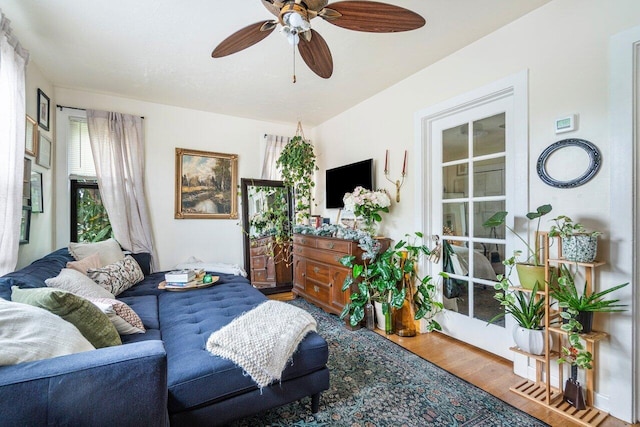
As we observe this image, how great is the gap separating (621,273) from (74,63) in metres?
4.39

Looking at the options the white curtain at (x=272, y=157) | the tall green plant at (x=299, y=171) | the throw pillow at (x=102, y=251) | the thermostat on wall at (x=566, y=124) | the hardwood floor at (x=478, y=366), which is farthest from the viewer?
the white curtain at (x=272, y=157)

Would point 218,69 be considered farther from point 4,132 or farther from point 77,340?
point 77,340

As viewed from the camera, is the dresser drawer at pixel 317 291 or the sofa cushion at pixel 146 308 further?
the dresser drawer at pixel 317 291

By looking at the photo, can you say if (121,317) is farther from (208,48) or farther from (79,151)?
(79,151)

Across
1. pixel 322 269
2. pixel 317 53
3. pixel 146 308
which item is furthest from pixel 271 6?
pixel 322 269

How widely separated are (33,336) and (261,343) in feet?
2.82

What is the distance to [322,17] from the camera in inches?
58.6

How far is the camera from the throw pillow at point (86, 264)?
2212 mm

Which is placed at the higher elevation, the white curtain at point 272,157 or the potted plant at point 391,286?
the white curtain at point 272,157

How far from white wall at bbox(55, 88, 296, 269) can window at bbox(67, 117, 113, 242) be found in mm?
77

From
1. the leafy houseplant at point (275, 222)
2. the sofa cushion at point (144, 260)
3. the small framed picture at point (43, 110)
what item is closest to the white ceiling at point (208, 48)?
the small framed picture at point (43, 110)

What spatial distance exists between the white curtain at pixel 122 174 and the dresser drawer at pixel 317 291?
1.88 meters

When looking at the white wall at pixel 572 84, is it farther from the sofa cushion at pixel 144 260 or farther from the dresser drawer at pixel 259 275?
the sofa cushion at pixel 144 260

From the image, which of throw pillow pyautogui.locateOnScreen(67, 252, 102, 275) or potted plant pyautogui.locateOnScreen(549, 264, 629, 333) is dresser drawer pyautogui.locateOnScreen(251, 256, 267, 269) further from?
potted plant pyautogui.locateOnScreen(549, 264, 629, 333)
